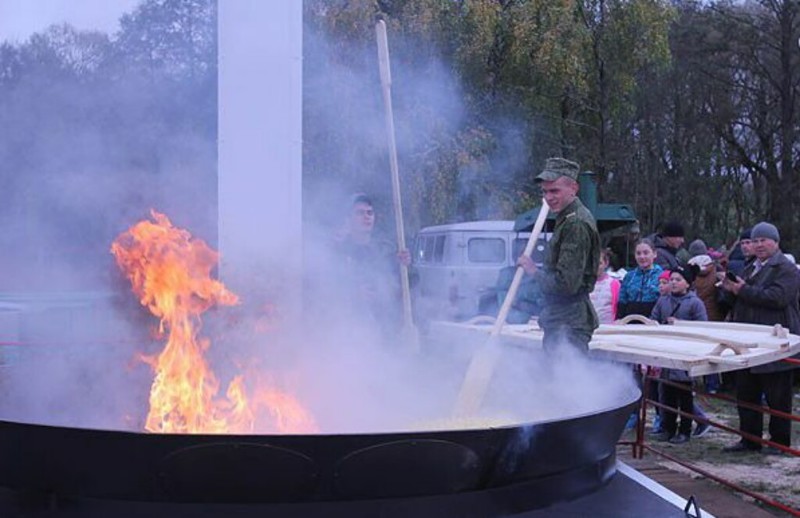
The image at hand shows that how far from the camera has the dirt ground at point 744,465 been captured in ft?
15.5

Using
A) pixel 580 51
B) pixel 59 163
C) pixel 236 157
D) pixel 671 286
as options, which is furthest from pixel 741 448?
pixel 580 51

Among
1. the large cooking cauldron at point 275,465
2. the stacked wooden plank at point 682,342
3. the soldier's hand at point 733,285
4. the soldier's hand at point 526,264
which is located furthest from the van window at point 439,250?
the large cooking cauldron at point 275,465

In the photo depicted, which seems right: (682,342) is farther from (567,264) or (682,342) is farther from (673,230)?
(673,230)

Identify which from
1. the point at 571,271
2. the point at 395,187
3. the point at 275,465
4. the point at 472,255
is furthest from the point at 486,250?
the point at 275,465

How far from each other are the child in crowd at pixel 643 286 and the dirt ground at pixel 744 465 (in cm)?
98

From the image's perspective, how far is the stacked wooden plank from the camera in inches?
128

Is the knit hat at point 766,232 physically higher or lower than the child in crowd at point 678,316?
higher

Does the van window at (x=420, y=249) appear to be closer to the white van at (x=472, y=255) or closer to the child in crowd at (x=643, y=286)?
the white van at (x=472, y=255)

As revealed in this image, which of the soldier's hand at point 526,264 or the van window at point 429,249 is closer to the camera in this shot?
the soldier's hand at point 526,264

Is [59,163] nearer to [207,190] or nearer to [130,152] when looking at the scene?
[130,152]

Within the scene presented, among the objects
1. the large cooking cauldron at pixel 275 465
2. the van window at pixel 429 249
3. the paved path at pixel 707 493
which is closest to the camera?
the large cooking cauldron at pixel 275 465

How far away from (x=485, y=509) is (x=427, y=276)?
30.9ft

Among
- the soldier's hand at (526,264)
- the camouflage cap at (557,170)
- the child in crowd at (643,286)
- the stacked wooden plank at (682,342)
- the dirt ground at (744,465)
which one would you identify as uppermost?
the camouflage cap at (557,170)

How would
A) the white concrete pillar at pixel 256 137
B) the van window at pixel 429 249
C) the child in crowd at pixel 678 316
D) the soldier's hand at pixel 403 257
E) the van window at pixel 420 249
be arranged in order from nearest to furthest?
the white concrete pillar at pixel 256 137
the soldier's hand at pixel 403 257
the child in crowd at pixel 678 316
the van window at pixel 429 249
the van window at pixel 420 249
